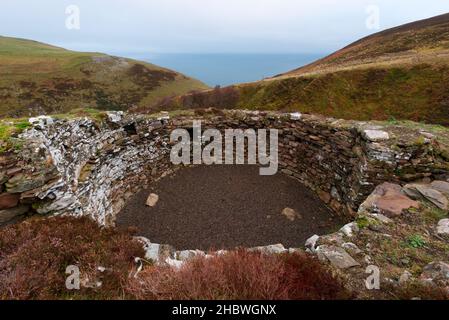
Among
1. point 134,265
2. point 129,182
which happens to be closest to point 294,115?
point 129,182

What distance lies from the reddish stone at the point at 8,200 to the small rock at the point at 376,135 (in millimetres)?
11470

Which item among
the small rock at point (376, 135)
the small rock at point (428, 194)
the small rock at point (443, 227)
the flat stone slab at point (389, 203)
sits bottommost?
the small rock at point (443, 227)

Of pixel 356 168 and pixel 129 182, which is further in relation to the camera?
pixel 129 182

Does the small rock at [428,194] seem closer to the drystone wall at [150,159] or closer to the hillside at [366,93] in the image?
the drystone wall at [150,159]

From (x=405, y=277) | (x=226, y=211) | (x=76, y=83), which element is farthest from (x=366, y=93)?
(x=76, y=83)

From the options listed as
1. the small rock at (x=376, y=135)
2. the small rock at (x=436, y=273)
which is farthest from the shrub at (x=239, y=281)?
the small rock at (x=376, y=135)

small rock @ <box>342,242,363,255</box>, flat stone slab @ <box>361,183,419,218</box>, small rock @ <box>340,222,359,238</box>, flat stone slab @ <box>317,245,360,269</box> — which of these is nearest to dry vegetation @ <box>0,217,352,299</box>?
flat stone slab @ <box>317,245,360,269</box>

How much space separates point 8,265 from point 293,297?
4.44 metres

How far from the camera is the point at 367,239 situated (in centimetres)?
613

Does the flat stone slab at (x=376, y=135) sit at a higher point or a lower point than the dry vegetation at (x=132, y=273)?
higher

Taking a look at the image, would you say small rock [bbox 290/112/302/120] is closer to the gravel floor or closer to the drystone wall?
the drystone wall

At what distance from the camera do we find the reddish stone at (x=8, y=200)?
269 inches

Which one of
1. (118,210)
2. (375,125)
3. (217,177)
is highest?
(375,125)
